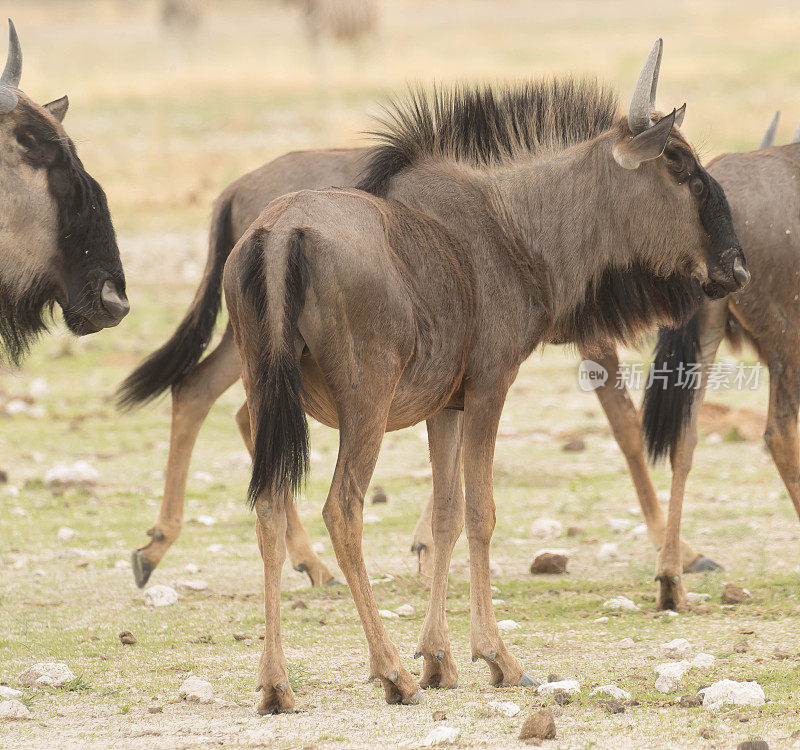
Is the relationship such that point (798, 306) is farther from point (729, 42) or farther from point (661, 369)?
point (729, 42)

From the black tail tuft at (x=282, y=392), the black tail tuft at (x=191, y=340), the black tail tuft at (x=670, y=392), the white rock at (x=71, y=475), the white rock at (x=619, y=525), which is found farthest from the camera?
the white rock at (x=71, y=475)

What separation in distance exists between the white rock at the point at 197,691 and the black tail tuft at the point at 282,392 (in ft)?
3.10

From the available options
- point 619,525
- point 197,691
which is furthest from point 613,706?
point 619,525

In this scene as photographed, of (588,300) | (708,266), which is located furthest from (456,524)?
(708,266)

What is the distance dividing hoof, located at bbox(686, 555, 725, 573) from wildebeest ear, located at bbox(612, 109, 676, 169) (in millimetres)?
2923

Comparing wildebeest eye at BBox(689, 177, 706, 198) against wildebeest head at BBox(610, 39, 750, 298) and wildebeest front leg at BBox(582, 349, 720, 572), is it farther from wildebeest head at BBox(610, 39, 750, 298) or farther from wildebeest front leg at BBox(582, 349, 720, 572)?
wildebeest front leg at BBox(582, 349, 720, 572)

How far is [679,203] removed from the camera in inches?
231

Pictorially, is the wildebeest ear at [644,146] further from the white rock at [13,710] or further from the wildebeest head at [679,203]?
the white rock at [13,710]

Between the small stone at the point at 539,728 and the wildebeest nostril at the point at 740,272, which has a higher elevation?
the wildebeest nostril at the point at 740,272

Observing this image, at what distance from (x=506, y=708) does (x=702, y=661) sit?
114 cm

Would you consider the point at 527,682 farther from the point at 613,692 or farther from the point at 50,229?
the point at 50,229

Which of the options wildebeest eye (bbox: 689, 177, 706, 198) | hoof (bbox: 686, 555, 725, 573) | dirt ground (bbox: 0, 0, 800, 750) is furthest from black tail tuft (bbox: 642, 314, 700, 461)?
wildebeest eye (bbox: 689, 177, 706, 198)

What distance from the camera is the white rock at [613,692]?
4.94m

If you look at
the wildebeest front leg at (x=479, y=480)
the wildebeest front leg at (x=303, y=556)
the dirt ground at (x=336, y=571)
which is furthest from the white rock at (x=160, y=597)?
the wildebeest front leg at (x=479, y=480)
